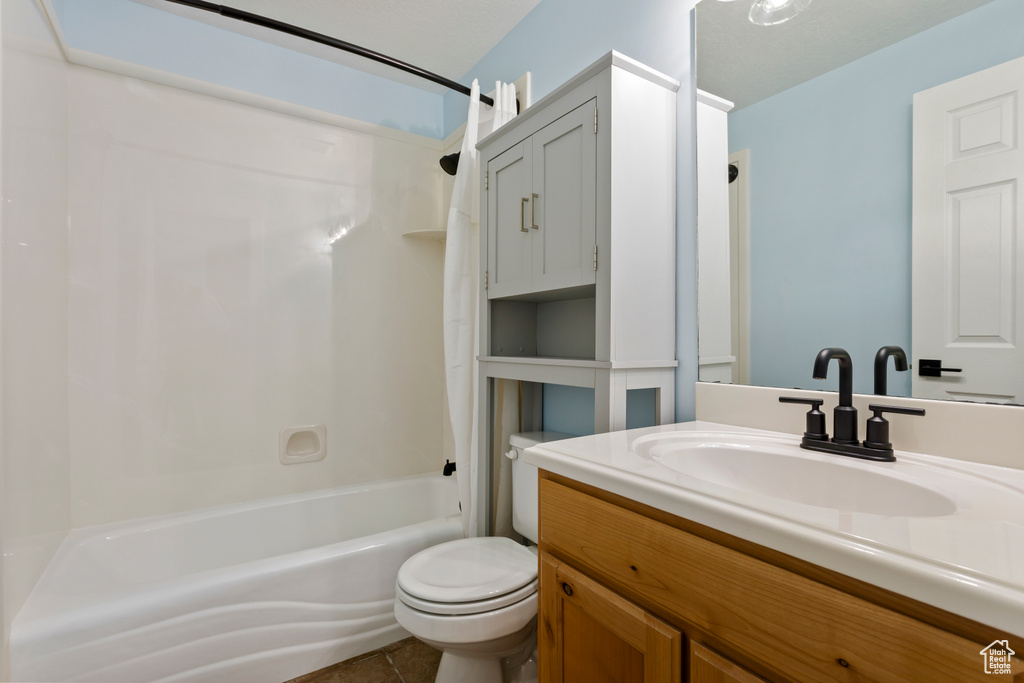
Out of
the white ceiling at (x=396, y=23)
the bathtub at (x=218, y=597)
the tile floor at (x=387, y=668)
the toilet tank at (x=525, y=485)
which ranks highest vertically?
the white ceiling at (x=396, y=23)

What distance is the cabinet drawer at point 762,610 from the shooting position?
45 centimetres

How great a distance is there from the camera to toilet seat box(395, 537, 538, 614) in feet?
4.01

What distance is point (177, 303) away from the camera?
77.8 inches

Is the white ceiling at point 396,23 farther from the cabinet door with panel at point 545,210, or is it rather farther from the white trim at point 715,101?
the white trim at point 715,101

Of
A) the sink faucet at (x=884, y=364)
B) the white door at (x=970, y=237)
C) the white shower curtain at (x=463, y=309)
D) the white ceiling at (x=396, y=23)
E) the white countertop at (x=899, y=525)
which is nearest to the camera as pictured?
the white countertop at (x=899, y=525)

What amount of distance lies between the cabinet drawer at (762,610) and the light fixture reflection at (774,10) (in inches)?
47.7

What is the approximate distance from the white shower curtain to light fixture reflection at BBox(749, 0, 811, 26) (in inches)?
36.4

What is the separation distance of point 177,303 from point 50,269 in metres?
0.42

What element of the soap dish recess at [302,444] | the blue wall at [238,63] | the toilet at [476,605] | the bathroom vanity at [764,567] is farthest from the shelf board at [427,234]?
the bathroom vanity at [764,567]

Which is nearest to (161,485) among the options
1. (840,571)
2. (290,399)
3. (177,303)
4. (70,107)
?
(290,399)

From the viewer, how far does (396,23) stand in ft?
6.81

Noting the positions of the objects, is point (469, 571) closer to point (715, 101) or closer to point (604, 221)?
point (604, 221)

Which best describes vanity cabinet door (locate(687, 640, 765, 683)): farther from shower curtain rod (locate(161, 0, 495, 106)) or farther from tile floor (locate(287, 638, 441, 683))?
shower curtain rod (locate(161, 0, 495, 106))

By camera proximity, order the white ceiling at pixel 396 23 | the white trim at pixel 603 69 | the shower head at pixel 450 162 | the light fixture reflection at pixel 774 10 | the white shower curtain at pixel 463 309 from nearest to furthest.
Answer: the light fixture reflection at pixel 774 10
the white trim at pixel 603 69
the white shower curtain at pixel 463 309
the white ceiling at pixel 396 23
the shower head at pixel 450 162
